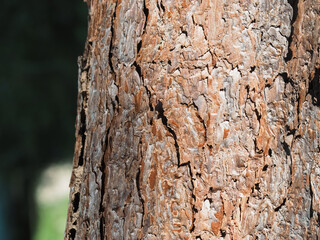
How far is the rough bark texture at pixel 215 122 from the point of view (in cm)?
86

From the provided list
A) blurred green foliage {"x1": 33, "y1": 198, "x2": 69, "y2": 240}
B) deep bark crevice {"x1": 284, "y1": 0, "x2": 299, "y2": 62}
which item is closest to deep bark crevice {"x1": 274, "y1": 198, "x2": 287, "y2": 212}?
deep bark crevice {"x1": 284, "y1": 0, "x2": 299, "y2": 62}

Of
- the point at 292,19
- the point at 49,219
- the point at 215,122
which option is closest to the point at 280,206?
the point at 215,122

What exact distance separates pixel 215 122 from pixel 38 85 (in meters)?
2.70

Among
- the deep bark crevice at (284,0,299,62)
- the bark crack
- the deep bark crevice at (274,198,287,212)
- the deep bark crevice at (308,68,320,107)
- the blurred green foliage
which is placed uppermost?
the deep bark crevice at (284,0,299,62)

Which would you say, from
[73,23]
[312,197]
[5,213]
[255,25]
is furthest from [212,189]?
[5,213]

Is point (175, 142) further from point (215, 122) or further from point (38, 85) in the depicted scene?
point (38, 85)

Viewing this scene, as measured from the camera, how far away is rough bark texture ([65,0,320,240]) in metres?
0.86

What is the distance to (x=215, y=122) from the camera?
2.83ft

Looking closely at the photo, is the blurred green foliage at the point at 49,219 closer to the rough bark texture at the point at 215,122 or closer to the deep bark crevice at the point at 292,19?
the rough bark texture at the point at 215,122

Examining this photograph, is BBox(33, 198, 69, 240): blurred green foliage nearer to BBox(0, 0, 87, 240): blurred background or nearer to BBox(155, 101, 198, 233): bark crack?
BBox(0, 0, 87, 240): blurred background

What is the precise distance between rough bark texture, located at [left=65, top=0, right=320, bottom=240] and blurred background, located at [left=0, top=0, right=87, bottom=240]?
2.52 m

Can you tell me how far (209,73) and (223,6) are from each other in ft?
0.40

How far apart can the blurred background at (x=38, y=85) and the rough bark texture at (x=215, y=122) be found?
252 centimetres

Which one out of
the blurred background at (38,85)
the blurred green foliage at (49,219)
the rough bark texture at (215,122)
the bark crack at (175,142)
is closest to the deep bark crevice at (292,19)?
the rough bark texture at (215,122)
